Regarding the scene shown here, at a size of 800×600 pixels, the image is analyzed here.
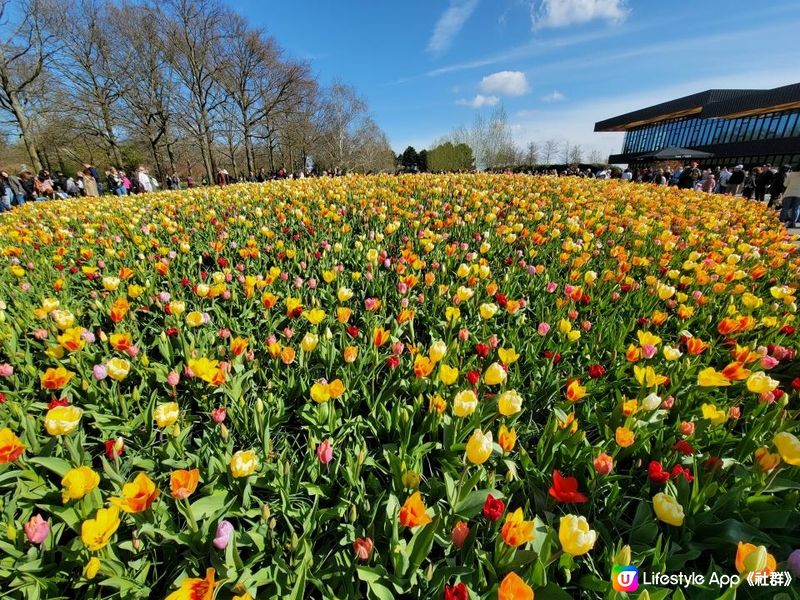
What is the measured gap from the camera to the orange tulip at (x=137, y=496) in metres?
1.09

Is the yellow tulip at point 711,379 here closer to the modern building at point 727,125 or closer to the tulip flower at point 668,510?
the tulip flower at point 668,510

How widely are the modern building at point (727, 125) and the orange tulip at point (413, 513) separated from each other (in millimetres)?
29807

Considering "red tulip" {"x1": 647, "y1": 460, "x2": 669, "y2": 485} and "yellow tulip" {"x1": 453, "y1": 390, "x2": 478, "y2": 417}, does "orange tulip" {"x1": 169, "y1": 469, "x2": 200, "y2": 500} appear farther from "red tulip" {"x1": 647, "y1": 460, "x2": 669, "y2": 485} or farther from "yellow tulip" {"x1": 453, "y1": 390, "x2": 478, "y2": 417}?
"red tulip" {"x1": 647, "y1": 460, "x2": 669, "y2": 485}

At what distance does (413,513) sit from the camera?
107 centimetres

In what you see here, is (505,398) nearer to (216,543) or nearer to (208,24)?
(216,543)

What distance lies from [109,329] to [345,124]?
45.2 m

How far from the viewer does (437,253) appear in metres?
3.70

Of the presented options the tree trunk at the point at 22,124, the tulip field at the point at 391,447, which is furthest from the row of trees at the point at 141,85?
the tulip field at the point at 391,447

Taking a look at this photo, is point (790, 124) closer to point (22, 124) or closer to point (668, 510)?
point (668, 510)

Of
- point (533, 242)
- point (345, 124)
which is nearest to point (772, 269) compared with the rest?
point (533, 242)

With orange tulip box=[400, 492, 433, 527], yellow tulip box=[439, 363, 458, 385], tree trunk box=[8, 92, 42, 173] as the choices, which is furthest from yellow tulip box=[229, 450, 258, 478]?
tree trunk box=[8, 92, 42, 173]

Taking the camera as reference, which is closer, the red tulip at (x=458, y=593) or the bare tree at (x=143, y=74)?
the red tulip at (x=458, y=593)

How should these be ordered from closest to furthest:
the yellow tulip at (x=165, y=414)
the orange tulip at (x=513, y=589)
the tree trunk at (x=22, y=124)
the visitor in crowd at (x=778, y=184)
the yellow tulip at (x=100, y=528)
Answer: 1. the orange tulip at (x=513, y=589)
2. the yellow tulip at (x=100, y=528)
3. the yellow tulip at (x=165, y=414)
4. the visitor in crowd at (x=778, y=184)
5. the tree trunk at (x=22, y=124)

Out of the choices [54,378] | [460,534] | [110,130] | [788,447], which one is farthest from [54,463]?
[110,130]
